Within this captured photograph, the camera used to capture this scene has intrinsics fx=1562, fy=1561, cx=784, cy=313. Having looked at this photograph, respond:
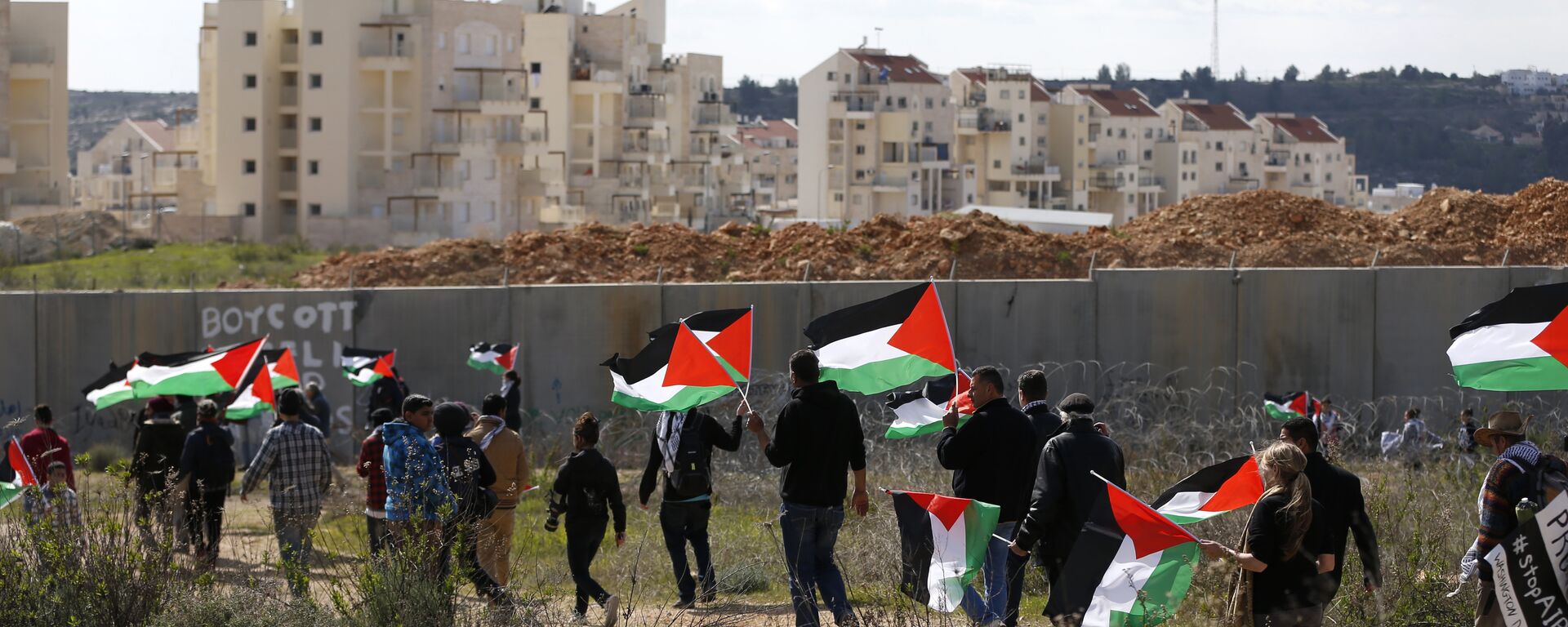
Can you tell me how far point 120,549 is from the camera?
8359mm

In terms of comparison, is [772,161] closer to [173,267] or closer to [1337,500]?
[173,267]

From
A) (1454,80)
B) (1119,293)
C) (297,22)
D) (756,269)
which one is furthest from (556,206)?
(1454,80)

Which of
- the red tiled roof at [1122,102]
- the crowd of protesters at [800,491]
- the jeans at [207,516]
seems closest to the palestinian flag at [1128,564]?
the crowd of protesters at [800,491]

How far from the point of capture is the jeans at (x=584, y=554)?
9.84 m

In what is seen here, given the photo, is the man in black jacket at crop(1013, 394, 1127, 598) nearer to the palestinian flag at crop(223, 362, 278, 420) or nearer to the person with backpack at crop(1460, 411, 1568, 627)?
the person with backpack at crop(1460, 411, 1568, 627)

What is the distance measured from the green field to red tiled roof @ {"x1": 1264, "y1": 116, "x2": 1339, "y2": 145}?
9162 centimetres

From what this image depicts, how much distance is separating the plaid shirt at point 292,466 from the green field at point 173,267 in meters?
18.5

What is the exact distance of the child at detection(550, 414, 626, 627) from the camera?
9.89m

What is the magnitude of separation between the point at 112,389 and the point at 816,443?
9.56m

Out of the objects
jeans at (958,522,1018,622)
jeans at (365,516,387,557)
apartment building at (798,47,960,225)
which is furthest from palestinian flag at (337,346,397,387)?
apartment building at (798,47,960,225)

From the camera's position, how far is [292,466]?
1086 centimetres

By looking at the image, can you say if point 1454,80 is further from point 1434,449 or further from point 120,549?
point 120,549

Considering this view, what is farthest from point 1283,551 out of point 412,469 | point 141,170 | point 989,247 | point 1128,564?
point 141,170

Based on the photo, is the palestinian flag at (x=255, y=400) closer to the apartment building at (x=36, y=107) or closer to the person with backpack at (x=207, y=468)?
the person with backpack at (x=207, y=468)
